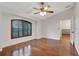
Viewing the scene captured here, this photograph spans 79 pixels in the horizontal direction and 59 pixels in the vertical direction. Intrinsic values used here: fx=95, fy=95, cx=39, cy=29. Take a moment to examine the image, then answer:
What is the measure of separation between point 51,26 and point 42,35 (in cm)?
97

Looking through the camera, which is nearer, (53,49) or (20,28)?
(53,49)

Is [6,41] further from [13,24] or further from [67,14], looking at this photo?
[67,14]

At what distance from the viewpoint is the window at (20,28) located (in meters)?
4.91

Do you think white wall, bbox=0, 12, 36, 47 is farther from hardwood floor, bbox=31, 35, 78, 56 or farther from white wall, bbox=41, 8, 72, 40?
white wall, bbox=41, 8, 72, 40

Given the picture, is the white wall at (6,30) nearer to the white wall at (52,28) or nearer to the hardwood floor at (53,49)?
the hardwood floor at (53,49)

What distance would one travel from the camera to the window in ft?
16.1

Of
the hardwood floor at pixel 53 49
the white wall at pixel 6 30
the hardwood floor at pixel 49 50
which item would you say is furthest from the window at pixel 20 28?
the hardwood floor at pixel 53 49

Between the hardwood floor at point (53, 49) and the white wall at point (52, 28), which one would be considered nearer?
the hardwood floor at point (53, 49)

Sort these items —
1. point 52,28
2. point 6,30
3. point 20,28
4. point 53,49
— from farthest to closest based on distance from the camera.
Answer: point 52,28 → point 20,28 → point 6,30 → point 53,49

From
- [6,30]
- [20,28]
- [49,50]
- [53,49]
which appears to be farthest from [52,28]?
[6,30]

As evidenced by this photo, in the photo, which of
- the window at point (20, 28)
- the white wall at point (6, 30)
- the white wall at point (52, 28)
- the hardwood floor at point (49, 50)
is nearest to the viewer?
the hardwood floor at point (49, 50)

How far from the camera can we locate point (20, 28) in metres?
5.43

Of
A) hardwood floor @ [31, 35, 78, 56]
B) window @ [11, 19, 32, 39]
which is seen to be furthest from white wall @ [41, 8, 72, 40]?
window @ [11, 19, 32, 39]

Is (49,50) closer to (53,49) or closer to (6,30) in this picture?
(53,49)
